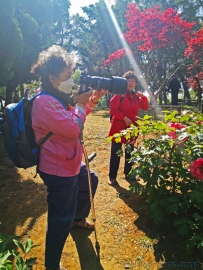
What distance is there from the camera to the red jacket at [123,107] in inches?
130

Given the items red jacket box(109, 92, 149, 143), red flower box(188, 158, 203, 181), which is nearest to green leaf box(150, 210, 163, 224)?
red flower box(188, 158, 203, 181)

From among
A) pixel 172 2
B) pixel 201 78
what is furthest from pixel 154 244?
pixel 172 2

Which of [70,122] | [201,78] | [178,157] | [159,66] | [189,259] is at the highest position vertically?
[159,66]

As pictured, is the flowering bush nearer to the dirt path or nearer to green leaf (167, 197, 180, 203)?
green leaf (167, 197, 180, 203)

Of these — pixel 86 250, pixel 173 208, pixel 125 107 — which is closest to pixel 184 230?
pixel 173 208

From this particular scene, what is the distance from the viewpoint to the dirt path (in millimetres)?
2064

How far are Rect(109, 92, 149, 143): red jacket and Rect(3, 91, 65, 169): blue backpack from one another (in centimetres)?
172

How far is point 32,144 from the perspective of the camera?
1.72 meters

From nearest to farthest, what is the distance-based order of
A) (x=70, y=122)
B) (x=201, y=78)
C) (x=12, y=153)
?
(x=70, y=122) → (x=12, y=153) → (x=201, y=78)

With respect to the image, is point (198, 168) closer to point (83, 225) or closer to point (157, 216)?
point (157, 216)

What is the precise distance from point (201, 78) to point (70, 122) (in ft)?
47.3

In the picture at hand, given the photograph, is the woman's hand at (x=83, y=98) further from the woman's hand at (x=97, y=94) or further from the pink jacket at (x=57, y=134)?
the woman's hand at (x=97, y=94)

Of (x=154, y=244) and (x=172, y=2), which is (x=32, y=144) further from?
(x=172, y=2)

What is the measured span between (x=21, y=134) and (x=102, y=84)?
0.75 m
